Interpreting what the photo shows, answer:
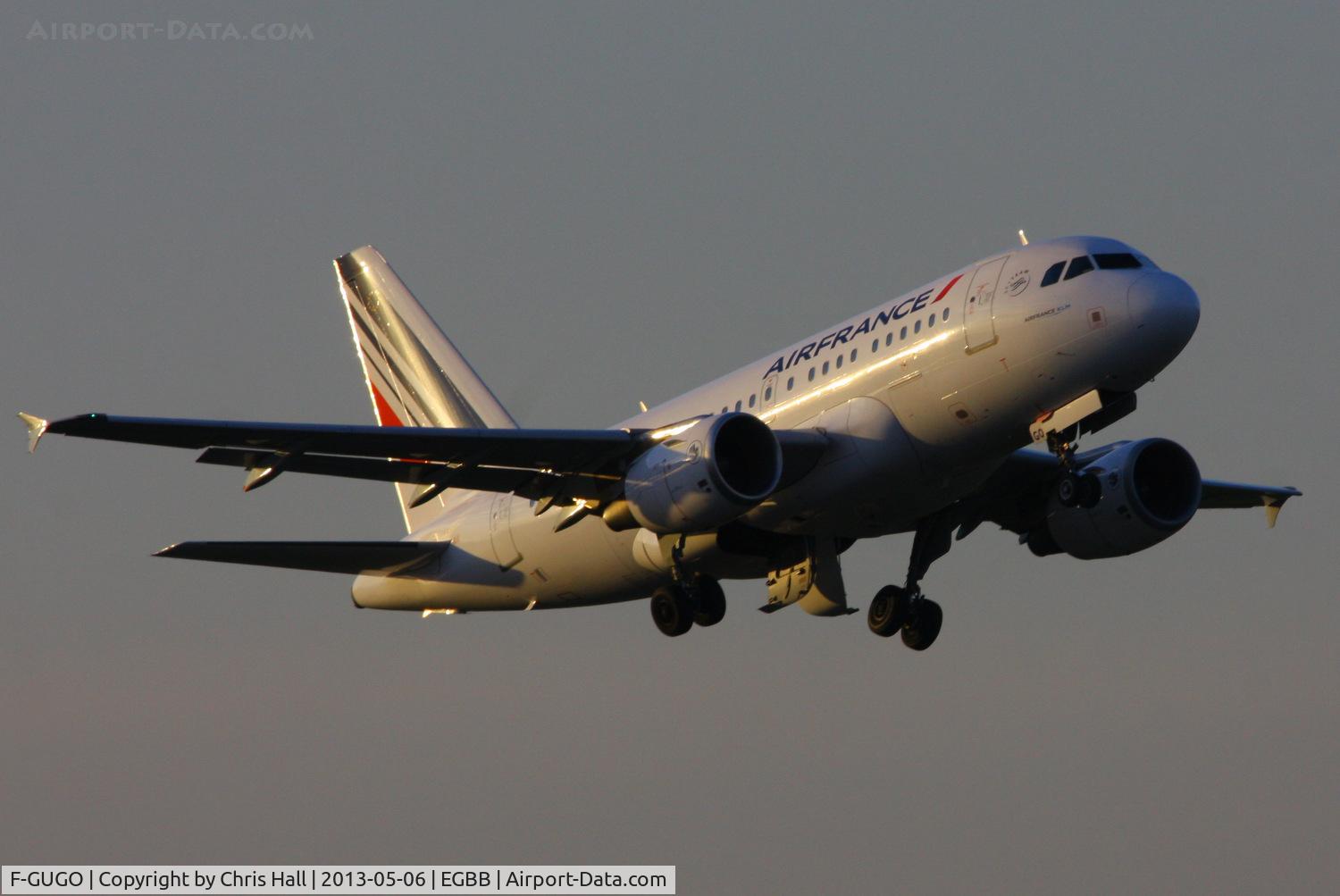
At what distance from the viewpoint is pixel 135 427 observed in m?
33.6

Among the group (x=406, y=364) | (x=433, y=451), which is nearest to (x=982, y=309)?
(x=433, y=451)

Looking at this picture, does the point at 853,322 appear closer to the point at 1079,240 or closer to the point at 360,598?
the point at 1079,240

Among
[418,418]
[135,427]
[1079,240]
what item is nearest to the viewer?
[135,427]

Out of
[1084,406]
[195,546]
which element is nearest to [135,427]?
[195,546]

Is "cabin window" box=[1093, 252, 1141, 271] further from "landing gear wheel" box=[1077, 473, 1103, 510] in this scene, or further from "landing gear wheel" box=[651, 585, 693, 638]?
"landing gear wheel" box=[651, 585, 693, 638]

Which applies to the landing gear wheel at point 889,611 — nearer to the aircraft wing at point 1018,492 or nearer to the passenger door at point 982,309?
the aircraft wing at point 1018,492

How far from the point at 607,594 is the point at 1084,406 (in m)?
11.4

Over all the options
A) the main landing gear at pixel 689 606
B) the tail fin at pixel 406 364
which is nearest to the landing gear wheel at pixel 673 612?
the main landing gear at pixel 689 606

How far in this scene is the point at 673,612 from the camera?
39.1 metres

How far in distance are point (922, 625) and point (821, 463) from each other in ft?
21.5

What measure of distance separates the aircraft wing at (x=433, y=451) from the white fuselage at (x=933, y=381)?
2.95 feet

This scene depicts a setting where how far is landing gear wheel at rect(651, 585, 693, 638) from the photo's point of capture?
3897 cm

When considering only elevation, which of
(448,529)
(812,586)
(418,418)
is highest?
(418,418)

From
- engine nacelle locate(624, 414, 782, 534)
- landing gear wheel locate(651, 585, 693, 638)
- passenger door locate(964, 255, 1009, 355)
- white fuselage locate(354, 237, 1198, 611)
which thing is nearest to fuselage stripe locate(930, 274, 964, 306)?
white fuselage locate(354, 237, 1198, 611)
